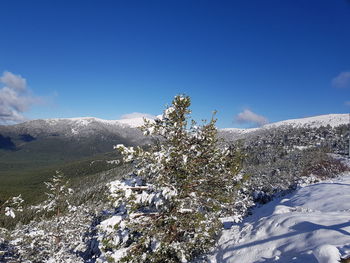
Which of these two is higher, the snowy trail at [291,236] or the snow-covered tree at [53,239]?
the snowy trail at [291,236]

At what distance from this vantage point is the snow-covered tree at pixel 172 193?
9.69 m

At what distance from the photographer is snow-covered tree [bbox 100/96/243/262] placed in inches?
381

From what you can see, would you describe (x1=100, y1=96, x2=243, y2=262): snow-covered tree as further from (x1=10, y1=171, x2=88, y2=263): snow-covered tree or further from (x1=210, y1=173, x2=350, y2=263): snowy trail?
(x1=10, y1=171, x2=88, y2=263): snow-covered tree

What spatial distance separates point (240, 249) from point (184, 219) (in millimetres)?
2775

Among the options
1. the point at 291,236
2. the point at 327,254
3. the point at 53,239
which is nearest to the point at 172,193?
the point at 291,236

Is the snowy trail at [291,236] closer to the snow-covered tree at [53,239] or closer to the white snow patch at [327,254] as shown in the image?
the white snow patch at [327,254]

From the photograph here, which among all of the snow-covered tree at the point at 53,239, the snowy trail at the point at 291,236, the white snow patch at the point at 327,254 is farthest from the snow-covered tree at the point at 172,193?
the snow-covered tree at the point at 53,239

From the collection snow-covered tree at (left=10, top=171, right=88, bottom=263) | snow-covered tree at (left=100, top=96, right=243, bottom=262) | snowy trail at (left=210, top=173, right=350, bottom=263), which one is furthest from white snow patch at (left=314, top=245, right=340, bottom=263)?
snow-covered tree at (left=10, top=171, right=88, bottom=263)

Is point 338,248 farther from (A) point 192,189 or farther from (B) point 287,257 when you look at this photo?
(A) point 192,189

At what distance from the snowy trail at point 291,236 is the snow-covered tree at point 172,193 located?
137 centimetres

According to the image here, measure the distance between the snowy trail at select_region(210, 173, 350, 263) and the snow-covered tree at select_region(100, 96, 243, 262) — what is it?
1369 mm

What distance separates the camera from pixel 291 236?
8.70m

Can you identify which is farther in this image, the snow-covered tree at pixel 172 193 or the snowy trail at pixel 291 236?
the snow-covered tree at pixel 172 193

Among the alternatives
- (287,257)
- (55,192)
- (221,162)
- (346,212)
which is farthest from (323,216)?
(55,192)
